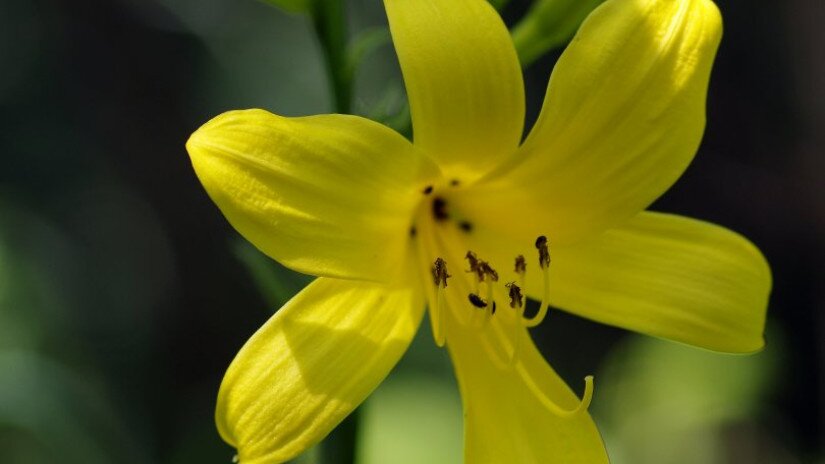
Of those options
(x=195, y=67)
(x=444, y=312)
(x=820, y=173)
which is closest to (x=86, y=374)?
(x=195, y=67)

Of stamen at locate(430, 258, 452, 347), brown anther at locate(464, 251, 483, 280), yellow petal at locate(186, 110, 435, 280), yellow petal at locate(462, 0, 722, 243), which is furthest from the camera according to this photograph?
brown anther at locate(464, 251, 483, 280)

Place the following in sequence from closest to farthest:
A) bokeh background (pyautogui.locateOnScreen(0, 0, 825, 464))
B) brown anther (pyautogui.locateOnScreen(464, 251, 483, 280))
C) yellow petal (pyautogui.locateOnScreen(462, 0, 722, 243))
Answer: yellow petal (pyautogui.locateOnScreen(462, 0, 722, 243))
brown anther (pyautogui.locateOnScreen(464, 251, 483, 280))
bokeh background (pyautogui.locateOnScreen(0, 0, 825, 464))

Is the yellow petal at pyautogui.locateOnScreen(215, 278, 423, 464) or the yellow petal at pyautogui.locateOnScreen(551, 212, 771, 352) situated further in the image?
the yellow petal at pyautogui.locateOnScreen(551, 212, 771, 352)

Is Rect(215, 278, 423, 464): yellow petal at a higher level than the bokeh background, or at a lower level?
higher

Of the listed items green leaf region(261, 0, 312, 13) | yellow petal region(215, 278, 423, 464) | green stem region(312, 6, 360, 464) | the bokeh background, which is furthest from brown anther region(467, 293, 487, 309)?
the bokeh background

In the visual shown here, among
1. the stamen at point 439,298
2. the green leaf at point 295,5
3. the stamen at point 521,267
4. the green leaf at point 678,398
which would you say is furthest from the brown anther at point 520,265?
the green leaf at point 678,398

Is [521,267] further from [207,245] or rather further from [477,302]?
[207,245]

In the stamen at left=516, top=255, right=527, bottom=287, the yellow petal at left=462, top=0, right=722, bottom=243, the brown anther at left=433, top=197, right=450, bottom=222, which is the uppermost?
the yellow petal at left=462, top=0, right=722, bottom=243

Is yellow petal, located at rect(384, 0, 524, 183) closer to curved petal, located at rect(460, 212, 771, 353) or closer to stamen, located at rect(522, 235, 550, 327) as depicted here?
stamen, located at rect(522, 235, 550, 327)
